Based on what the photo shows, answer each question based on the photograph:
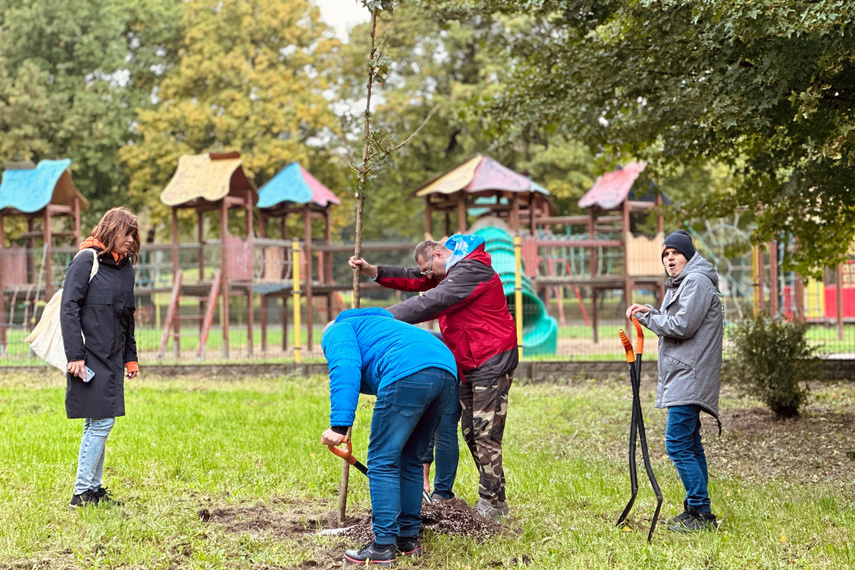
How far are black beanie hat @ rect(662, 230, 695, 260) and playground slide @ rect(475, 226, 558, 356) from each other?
35.6ft

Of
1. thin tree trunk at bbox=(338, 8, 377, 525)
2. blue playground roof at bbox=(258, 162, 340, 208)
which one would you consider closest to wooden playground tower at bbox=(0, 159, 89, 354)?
blue playground roof at bbox=(258, 162, 340, 208)

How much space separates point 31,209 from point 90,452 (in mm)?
16500

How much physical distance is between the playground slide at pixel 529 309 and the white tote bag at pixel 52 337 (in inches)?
443

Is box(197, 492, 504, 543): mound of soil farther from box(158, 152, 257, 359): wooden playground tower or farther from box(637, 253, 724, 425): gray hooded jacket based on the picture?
box(158, 152, 257, 359): wooden playground tower

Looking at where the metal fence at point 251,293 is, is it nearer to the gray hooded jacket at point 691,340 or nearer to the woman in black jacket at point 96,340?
the gray hooded jacket at point 691,340

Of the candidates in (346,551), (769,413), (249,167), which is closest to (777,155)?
(769,413)

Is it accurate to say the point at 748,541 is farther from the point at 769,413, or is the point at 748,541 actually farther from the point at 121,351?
the point at 769,413

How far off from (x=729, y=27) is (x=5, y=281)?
18534 millimetres

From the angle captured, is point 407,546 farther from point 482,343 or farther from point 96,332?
point 96,332

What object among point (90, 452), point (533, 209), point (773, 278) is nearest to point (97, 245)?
point (90, 452)

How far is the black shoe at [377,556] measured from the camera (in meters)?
4.32

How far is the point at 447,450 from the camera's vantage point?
5.33m

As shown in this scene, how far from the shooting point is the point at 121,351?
559cm

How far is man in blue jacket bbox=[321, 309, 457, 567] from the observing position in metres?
4.20
